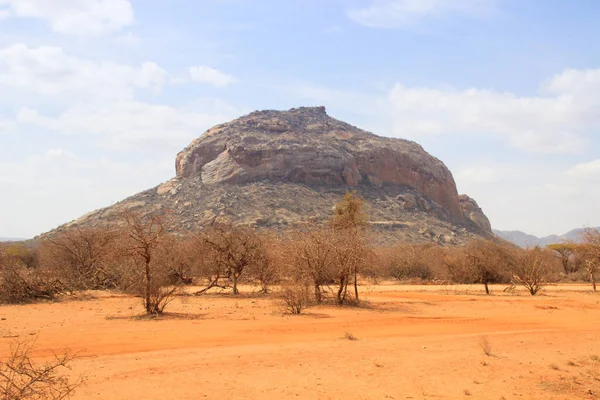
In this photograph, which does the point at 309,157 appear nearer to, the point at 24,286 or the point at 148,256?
the point at 24,286

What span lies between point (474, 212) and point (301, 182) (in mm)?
45789

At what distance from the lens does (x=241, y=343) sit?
44.4ft

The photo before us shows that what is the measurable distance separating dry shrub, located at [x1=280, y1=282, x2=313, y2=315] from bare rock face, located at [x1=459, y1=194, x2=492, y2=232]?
8671 cm

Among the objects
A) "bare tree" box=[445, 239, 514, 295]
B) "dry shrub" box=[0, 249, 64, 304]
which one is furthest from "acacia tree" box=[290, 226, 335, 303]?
"bare tree" box=[445, 239, 514, 295]

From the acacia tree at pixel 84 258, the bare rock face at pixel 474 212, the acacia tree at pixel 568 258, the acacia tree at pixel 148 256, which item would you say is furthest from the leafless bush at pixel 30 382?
the bare rock face at pixel 474 212

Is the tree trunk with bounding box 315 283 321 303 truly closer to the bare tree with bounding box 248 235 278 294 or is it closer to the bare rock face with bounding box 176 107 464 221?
the bare tree with bounding box 248 235 278 294

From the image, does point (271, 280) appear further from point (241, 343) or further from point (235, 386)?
point (235, 386)

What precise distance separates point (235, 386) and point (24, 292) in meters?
17.3

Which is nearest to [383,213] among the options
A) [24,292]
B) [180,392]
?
[24,292]

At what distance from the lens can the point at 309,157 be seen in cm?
8362

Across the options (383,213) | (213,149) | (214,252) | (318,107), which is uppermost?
(318,107)

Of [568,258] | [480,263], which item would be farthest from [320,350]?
[568,258]

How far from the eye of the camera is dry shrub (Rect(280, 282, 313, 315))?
765 inches

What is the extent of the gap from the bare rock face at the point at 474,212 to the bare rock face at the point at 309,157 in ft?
23.1
